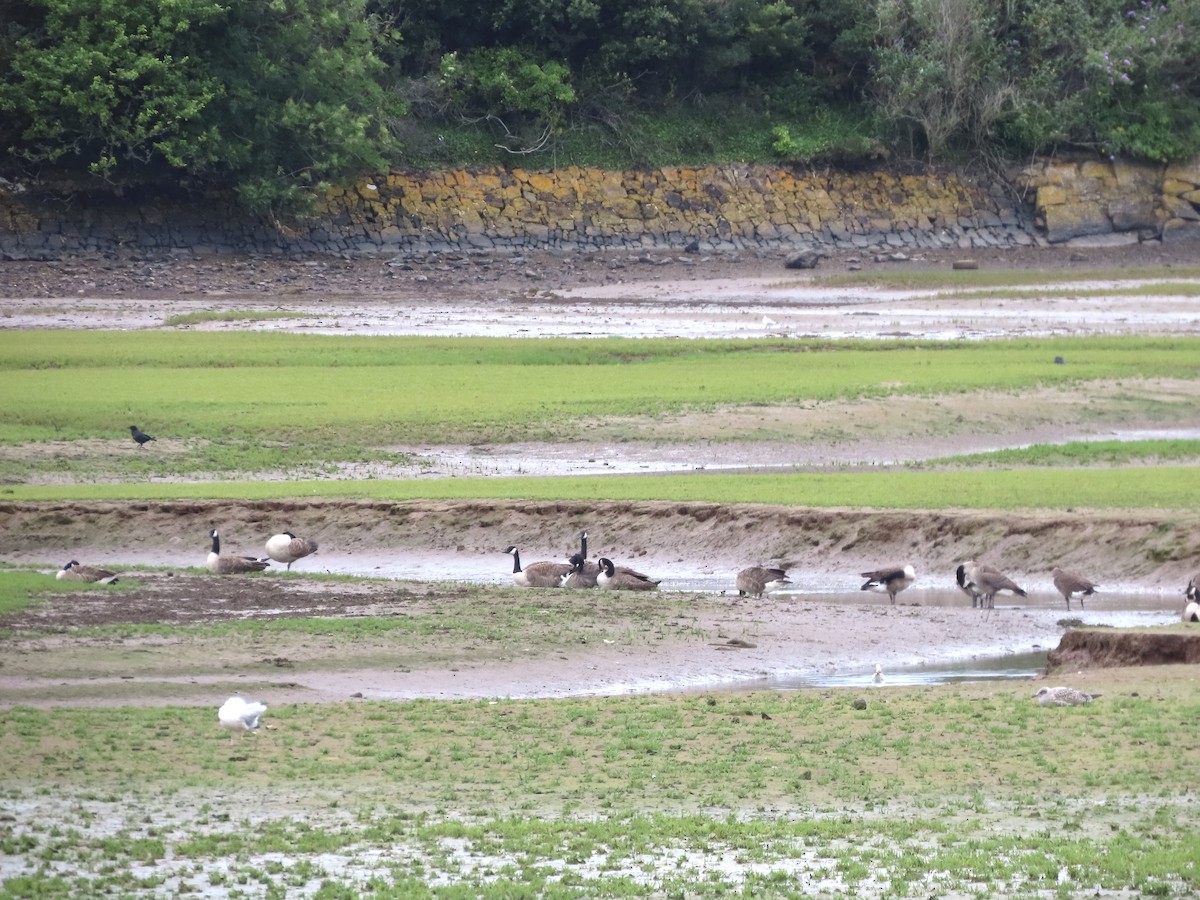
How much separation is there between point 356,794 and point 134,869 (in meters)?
1.70

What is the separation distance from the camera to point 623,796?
31.6 feet

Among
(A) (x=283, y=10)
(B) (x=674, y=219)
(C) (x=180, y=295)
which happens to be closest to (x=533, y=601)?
(C) (x=180, y=295)

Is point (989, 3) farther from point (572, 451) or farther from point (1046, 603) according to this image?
point (1046, 603)

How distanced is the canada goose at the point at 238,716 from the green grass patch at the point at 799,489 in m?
9.55

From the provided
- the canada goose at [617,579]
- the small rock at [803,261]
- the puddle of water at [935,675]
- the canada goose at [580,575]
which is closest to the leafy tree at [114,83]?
the small rock at [803,261]

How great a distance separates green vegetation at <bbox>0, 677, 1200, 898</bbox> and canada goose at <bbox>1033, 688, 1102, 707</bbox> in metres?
0.17

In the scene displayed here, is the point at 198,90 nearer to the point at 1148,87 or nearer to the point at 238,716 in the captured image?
the point at 1148,87

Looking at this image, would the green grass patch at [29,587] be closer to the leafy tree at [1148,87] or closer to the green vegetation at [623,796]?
the green vegetation at [623,796]

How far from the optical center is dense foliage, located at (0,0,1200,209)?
48.5 meters

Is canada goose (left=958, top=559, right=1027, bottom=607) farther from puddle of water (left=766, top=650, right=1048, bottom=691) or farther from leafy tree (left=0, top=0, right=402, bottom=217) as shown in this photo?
leafy tree (left=0, top=0, right=402, bottom=217)

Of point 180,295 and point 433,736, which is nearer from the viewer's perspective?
point 433,736

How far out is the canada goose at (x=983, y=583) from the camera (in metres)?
15.8

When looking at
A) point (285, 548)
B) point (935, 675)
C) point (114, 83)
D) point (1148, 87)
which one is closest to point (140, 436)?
point (285, 548)

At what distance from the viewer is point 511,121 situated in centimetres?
5556
